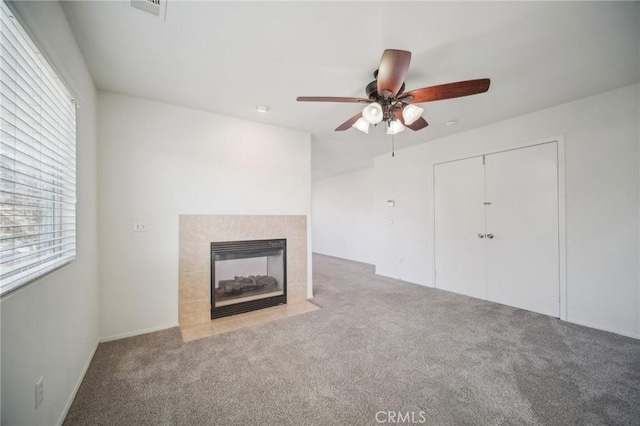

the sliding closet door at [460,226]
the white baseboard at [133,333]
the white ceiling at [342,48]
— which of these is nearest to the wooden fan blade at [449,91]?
the white ceiling at [342,48]

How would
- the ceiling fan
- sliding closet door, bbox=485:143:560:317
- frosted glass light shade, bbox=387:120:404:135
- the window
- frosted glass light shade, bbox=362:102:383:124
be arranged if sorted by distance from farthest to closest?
sliding closet door, bbox=485:143:560:317 < frosted glass light shade, bbox=387:120:404:135 < frosted glass light shade, bbox=362:102:383:124 < the ceiling fan < the window

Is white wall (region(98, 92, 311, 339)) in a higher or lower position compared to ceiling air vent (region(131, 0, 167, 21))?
lower

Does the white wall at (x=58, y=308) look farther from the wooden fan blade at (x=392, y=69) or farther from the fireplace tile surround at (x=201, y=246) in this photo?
A: the wooden fan blade at (x=392, y=69)

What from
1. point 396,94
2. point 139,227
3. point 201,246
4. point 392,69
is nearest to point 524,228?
point 396,94

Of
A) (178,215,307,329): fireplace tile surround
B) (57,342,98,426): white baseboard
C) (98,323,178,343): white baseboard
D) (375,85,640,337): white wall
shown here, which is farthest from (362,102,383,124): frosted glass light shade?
(98,323,178,343): white baseboard

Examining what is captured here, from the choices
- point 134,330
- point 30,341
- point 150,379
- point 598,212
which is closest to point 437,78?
point 598,212

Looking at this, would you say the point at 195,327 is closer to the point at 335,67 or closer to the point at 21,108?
the point at 21,108

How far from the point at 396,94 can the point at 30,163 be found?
90.6 inches

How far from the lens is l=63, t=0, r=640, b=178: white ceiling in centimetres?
161

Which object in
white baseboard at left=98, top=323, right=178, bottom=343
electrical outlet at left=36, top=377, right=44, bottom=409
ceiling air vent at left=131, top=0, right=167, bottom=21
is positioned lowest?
white baseboard at left=98, top=323, right=178, bottom=343

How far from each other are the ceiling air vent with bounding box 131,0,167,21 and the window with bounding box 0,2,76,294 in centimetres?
62

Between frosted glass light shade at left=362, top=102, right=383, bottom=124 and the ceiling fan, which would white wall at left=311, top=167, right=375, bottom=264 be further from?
frosted glass light shade at left=362, top=102, right=383, bottom=124

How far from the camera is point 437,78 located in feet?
7.68

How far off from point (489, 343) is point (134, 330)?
11.9 ft
